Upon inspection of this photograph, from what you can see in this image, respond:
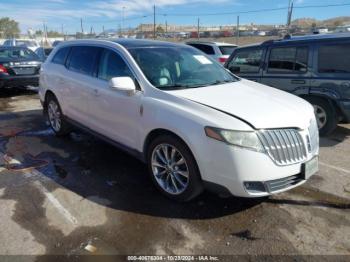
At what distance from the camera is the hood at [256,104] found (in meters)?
3.19

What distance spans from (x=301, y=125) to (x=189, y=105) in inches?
46.7

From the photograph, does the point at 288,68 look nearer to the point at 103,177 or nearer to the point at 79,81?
the point at 79,81

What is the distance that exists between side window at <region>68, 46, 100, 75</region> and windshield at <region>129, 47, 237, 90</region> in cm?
87

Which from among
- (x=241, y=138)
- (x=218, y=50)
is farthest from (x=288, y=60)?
(x=218, y=50)

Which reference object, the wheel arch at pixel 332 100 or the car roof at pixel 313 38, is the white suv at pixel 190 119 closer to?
the wheel arch at pixel 332 100

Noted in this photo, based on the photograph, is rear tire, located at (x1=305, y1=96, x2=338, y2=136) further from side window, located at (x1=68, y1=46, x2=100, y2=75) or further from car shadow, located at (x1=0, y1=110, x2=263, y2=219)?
side window, located at (x1=68, y1=46, x2=100, y2=75)

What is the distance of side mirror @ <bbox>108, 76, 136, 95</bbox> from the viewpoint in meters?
3.72

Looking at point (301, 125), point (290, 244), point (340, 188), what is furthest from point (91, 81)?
point (340, 188)

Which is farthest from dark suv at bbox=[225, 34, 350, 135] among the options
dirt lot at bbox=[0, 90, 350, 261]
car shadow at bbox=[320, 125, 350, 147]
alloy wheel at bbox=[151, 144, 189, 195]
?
alloy wheel at bbox=[151, 144, 189, 195]

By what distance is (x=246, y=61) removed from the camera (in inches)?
273

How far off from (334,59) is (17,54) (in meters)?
10.0

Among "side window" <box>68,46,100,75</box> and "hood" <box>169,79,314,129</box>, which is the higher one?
"side window" <box>68,46,100,75</box>

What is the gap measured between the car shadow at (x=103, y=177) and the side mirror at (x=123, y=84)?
4.06 ft

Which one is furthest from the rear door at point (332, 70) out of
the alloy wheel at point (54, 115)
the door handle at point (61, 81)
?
the alloy wheel at point (54, 115)
